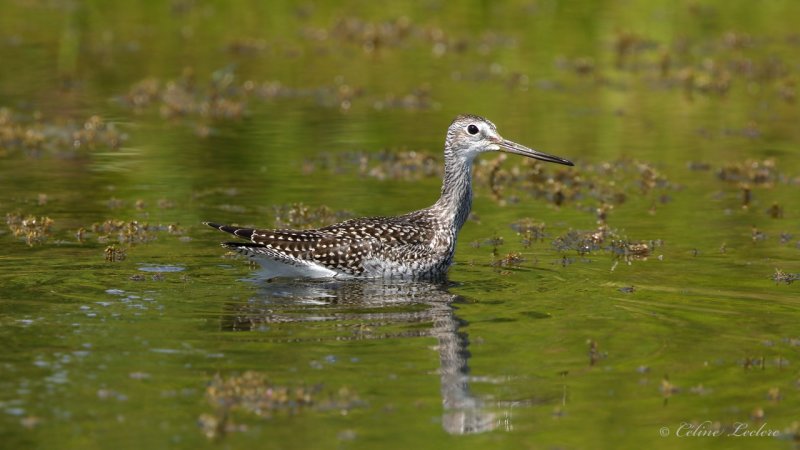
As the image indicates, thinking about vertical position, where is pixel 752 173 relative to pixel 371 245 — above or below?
above

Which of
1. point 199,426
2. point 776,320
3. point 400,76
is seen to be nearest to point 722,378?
point 776,320

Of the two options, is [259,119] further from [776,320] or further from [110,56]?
[776,320]

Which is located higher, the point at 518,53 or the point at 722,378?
the point at 518,53

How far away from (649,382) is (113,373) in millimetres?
4115

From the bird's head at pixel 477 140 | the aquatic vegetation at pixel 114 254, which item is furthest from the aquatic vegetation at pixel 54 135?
the bird's head at pixel 477 140

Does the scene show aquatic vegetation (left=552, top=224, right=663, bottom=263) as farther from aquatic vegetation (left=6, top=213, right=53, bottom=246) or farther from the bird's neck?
aquatic vegetation (left=6, top=213, right=53, bottom=246)

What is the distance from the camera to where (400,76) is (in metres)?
27.0

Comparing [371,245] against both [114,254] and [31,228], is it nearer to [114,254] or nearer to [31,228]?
[114,254]

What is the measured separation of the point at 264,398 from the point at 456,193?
603 cm

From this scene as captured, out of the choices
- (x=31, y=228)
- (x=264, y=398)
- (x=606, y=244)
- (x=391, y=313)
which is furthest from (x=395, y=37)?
(x=264, y=398)

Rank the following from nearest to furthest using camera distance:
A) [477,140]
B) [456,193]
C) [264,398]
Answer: [264,398]
[456,193]
[477,140]

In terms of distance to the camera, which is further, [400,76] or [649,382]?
[400,76]

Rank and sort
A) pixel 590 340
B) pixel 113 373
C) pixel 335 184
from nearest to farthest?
pixel 113 373 < pixel 590 340 < pixel 335 184

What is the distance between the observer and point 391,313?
12.9m
